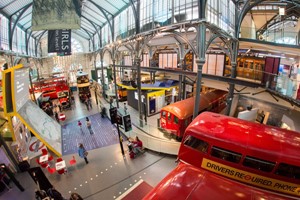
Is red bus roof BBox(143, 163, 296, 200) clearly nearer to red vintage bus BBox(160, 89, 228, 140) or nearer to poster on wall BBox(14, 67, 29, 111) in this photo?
red vintage bus BBox(160, 89, 228, 140)

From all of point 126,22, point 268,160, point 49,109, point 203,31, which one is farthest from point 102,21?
point 268,160

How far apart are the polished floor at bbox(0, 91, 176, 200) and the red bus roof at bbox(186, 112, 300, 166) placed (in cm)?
406

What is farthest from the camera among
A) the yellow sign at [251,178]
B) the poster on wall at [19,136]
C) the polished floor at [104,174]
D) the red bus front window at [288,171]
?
the poster on wall at [19,136]

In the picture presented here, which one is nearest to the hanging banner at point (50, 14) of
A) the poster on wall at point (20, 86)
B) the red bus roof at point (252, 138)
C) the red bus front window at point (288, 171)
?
the poster on wall at point (20, 86)

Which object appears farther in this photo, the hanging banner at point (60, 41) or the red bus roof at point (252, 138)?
the hanging banner at point (60, 41)

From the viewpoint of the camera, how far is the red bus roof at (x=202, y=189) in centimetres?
399

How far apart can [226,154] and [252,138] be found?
96cm

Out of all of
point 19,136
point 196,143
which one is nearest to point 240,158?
point 196,143

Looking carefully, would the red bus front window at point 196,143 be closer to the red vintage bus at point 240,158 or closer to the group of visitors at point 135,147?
the red vintage bus at point 240,158

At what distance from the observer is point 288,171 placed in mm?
4359

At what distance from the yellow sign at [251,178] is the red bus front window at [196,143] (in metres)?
0.37

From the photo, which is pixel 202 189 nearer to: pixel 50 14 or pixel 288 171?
pixel 288 171

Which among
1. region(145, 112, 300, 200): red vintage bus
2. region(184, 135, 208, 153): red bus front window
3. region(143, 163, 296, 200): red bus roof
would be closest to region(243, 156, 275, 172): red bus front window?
region(145, 112, 300, 200): red vintage bus

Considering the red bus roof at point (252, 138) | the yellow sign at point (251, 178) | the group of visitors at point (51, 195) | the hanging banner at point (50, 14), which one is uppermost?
the hanging banner at point (50, 14)
